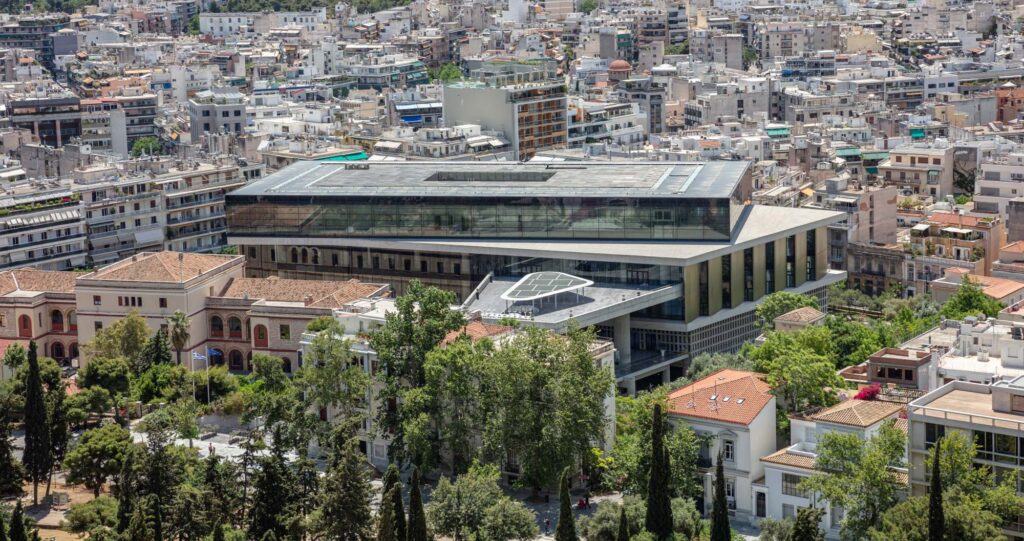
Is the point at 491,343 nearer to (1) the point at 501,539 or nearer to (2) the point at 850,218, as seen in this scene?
(1) the point at 501,539

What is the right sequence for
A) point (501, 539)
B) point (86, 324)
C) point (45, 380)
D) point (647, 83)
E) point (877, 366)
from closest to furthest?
point (501, 539)
point (877, 366)
point (45, 380)
point (86, 324)
point (647, 83)

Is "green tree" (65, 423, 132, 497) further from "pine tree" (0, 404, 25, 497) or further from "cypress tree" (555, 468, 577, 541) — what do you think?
"cypress tree" (555, 468, 577, 541)

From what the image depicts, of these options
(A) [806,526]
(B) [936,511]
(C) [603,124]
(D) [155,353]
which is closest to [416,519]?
(A) [806,526]

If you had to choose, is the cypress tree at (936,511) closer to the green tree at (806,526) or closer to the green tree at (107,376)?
the green tree at (806,526)

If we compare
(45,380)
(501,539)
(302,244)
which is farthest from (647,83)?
(501,539)

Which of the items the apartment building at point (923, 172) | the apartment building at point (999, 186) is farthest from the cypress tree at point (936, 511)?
the apartment building at point (923, 172)

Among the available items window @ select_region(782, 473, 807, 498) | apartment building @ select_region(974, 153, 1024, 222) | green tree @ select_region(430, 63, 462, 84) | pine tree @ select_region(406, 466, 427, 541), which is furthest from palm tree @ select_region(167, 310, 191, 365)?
green tree @ select_region(430, 63, 462, 84)
